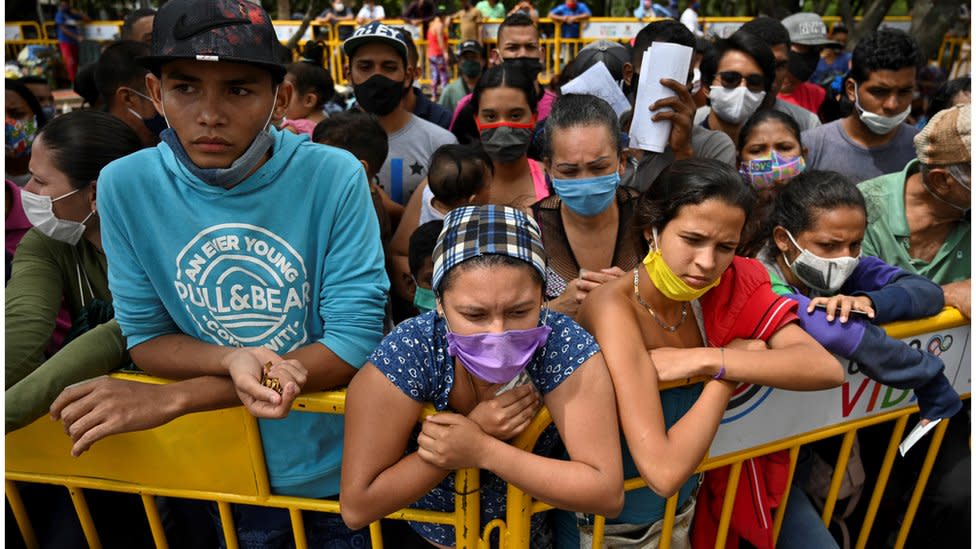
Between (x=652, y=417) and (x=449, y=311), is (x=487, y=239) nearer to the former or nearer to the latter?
(x=449, y=311)

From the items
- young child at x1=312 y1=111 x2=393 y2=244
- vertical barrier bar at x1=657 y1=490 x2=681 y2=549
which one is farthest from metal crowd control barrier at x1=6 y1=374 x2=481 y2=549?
young child at x1=312 y1=111 x2=393 y2=244

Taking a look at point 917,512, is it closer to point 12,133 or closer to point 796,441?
point 796,441

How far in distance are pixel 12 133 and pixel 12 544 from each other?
7.73 feet

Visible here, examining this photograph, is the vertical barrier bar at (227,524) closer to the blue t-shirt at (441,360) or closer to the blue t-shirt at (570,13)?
the blue t-shirt at (441,360)

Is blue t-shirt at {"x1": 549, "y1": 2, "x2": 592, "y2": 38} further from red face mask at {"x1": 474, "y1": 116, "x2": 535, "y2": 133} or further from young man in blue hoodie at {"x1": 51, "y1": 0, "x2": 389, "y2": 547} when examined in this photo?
young man in blue hoodie at {"x1": 51, "y1": 0, "x2": 389, "y2": 547}

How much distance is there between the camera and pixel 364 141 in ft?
11.9

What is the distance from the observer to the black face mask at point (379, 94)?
13.9ft

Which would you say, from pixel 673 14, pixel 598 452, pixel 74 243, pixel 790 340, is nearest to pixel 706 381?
pixel 790 340

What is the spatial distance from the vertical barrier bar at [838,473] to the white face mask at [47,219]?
9.01 feet

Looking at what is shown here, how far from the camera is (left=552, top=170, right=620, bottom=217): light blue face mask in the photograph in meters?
2.70

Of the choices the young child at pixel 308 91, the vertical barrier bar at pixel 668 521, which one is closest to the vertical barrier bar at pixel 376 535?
the vertical barrier bar at pixel 668 521

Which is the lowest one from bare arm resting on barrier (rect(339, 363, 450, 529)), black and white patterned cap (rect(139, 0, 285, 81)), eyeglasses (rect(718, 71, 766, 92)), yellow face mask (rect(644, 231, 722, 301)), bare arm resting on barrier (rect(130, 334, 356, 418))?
bare arm resting on barrier (rect(339, 363, 450, 529))

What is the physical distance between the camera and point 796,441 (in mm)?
2203

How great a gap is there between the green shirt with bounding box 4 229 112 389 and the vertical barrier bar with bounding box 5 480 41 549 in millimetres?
365
